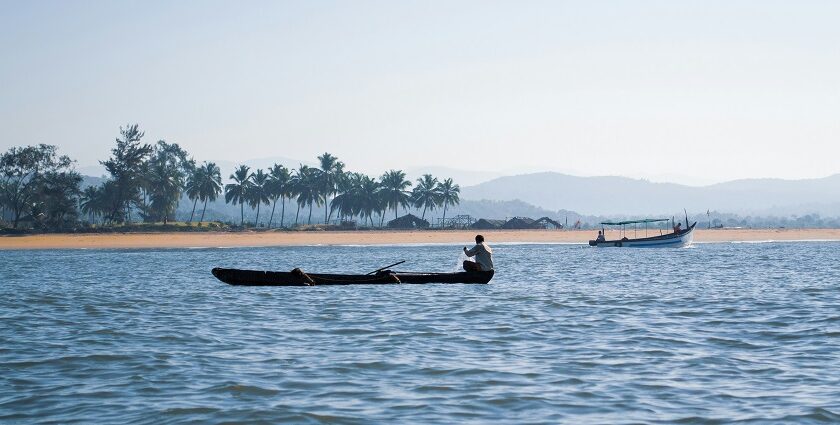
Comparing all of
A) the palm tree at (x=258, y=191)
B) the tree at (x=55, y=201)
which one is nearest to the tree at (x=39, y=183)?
the tree at (x=55, y=201)

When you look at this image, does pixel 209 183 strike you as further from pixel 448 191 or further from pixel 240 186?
pixel 448 191

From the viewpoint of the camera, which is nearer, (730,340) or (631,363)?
(631,363)

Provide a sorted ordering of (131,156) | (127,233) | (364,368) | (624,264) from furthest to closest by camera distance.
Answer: (131,156) < (127,233) < (624,264) < (364,368)

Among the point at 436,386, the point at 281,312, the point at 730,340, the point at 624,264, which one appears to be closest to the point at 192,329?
the point at 281,312

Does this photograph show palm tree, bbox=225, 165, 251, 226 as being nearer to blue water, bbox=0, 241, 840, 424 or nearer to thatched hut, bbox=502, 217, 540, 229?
thatched hut, bbox=502, 217, 540, 229

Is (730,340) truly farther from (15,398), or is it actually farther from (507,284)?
(507,284)

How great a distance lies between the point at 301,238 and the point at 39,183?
32917mm

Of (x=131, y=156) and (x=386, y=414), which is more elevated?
(x=131, y=156)

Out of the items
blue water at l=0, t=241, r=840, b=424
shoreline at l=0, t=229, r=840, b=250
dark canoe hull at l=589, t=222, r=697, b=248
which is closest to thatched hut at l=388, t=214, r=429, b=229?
shoreline at l=0, t=229, r=840, b=250

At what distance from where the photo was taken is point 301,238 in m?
106

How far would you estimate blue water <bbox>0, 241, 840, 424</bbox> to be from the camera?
12.1m

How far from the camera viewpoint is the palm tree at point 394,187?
6093 inches

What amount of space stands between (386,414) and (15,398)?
18.1 feet

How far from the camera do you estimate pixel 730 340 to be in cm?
1861
